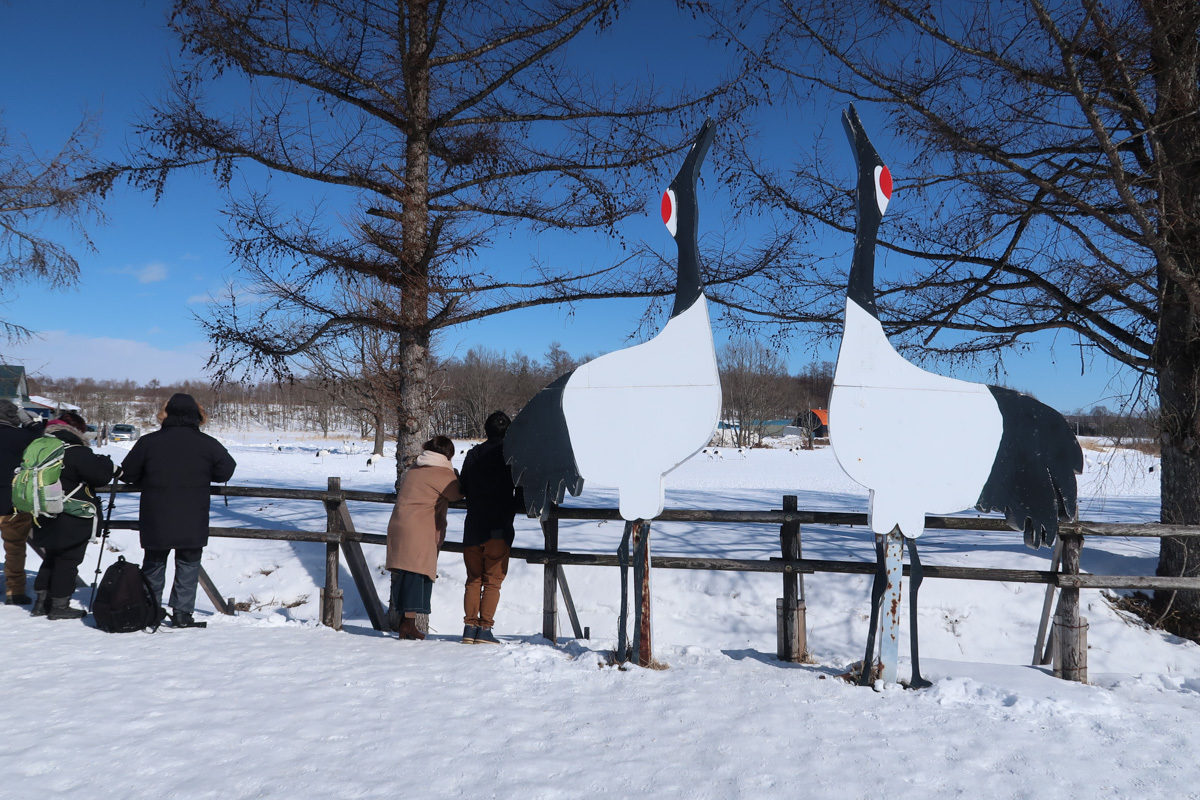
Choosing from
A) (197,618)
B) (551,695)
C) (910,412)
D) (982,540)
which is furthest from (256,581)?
(982,540)

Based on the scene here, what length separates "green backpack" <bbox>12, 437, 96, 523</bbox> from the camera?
16.8 feet

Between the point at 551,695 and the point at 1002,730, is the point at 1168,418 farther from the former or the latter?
the point at 551,695

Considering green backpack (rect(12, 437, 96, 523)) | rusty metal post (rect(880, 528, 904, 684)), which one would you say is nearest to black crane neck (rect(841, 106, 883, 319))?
rusty metal post (rect(880, 528, 904, 684))

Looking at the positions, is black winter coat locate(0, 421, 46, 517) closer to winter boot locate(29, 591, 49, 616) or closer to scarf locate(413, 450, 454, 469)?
winter boot locate(29, 591, 49, 616)

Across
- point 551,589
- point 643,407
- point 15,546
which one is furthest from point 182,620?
point 643,407

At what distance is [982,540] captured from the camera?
28.0ft

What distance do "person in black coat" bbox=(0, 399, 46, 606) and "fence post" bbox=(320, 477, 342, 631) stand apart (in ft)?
7.57

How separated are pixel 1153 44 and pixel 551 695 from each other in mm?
5732

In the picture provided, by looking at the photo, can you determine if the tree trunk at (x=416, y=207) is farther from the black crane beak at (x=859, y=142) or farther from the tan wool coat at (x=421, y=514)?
the black crane beak at (x=859, y=142)

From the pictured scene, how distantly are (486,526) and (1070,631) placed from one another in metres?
3.81

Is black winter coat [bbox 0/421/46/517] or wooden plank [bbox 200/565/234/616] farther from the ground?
black winter coat [bbox 0/421/46/517]

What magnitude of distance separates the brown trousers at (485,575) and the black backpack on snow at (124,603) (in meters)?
2.25

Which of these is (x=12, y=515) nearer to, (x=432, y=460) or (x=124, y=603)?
(x=124, y=603)

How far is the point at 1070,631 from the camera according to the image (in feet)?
14.0
